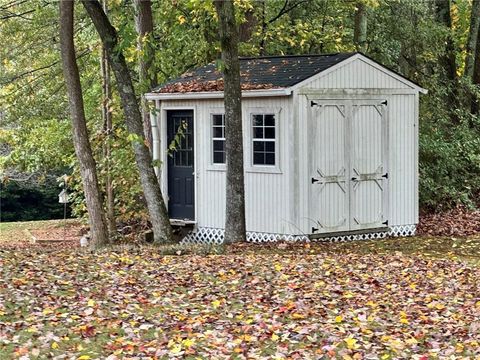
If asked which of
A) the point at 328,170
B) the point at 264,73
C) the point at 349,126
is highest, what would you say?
the point at 264,73

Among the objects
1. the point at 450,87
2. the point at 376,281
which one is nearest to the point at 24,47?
the point at 450,87

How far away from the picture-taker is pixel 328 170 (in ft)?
56.5

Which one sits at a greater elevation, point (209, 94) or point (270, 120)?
point (209, 94)

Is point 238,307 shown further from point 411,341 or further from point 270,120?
point 270,120

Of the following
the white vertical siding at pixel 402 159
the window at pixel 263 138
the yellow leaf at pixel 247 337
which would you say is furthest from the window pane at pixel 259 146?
the yellow leaf at pixel 247 337

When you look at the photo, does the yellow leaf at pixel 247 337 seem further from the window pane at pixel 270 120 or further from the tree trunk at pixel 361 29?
the tree trunk at pixel 361 29

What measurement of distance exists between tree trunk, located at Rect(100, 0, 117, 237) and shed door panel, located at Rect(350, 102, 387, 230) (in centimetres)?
578

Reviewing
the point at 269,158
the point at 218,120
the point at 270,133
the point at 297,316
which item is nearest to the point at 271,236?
the point at 269,158

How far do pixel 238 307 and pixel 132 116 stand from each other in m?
6.96

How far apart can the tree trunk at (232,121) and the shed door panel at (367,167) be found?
2597 millimetres

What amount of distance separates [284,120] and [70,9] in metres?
4.33

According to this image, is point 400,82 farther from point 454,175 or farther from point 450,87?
point 450,87

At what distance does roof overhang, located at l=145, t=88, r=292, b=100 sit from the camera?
16489 millimetres

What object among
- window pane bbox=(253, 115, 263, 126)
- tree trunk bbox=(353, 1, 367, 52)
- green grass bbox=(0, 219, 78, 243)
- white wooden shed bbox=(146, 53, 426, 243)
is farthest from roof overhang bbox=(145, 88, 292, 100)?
green grass bbox=(0, 219, 78, 243)
